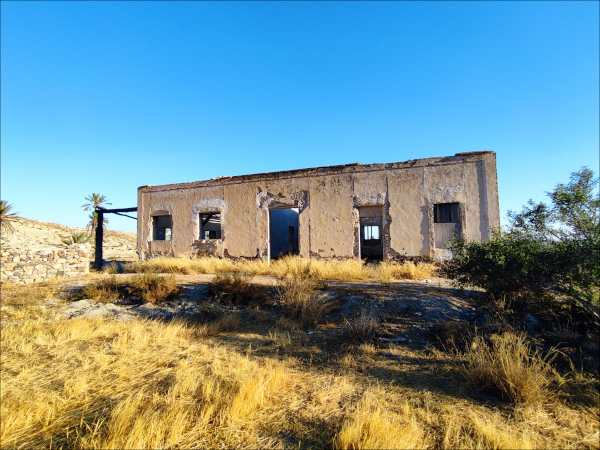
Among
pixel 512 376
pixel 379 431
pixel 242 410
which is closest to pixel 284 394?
pixel 242 410

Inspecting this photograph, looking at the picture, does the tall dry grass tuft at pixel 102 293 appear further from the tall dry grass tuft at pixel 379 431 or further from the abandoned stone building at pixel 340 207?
the tall dry grass tuft at pixel 379 431

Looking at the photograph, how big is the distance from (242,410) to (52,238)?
117 feet

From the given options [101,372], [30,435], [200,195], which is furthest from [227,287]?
[200,195]

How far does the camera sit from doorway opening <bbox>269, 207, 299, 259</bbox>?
52.2ft

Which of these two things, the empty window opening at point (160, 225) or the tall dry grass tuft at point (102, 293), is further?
the empty window opening at point (160, 225)

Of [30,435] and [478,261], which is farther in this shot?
[478,261]

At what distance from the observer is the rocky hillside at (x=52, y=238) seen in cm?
2547

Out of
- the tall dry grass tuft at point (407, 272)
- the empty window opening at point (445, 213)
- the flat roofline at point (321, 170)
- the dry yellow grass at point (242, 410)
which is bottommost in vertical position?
the dry yellow grass at point (242, 410)

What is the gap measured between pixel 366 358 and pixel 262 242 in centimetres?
897

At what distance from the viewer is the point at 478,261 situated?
191 inches

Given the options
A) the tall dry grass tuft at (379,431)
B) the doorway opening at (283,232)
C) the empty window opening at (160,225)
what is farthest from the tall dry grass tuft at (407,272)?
the empty window opening at (160,225)

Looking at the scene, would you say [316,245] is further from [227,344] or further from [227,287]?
[227,344]

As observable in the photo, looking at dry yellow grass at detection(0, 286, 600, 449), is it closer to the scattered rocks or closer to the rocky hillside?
the scattered rocks

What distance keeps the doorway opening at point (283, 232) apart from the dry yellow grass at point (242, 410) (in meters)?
11.6
